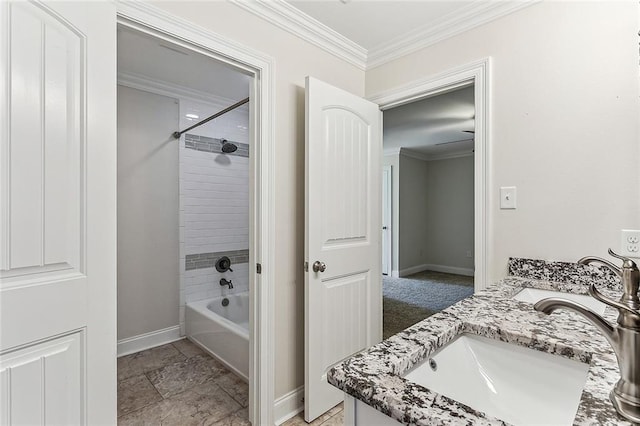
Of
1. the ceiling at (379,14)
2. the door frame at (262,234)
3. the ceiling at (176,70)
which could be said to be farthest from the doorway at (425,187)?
the ceiling at (176,70)

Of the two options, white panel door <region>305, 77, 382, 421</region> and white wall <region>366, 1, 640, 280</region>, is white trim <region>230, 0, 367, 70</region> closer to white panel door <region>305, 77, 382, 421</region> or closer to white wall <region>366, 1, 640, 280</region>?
white panel door <region>305, 77, 382, 421</region>

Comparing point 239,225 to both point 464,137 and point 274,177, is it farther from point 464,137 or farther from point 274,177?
point 464,137

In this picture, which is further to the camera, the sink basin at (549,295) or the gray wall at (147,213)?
the gray wall at (147,213)

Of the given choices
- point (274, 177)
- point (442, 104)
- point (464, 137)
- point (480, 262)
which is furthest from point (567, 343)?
point (464, 137)

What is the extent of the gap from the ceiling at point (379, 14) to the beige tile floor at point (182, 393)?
2.44 metres

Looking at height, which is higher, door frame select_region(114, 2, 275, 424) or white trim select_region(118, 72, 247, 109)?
white trim select_region(118, 72, 247, 109)

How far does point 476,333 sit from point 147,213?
9.30 ft

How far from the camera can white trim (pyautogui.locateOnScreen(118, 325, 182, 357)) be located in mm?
2631

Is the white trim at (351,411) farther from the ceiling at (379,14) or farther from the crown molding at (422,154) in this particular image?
the crown molding at (422,154)

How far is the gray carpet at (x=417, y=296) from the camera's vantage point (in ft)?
11.6

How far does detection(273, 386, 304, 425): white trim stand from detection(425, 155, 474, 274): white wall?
5131 mm

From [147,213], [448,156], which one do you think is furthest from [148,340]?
[448,156]

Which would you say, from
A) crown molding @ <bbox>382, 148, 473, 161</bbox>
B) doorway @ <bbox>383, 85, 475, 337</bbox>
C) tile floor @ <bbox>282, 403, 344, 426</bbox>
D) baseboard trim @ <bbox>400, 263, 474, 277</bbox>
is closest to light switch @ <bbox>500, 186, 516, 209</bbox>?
tile floor @ <bbox>282, 403, 344, 426</bbox>

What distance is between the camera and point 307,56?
77.2 inches
